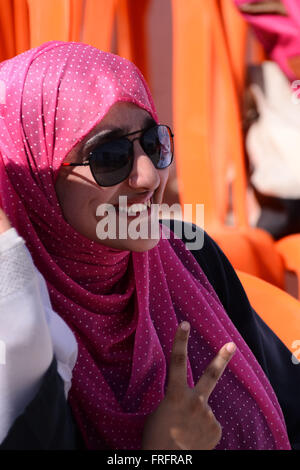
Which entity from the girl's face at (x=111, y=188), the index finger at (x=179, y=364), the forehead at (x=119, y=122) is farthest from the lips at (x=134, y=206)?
the index finger at (x=179, y=364)

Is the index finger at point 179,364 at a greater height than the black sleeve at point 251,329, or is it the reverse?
the index finger at point 179,364

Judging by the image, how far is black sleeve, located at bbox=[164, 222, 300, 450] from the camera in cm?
131

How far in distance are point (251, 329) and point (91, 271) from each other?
425mm

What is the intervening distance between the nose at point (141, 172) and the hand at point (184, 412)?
0.23 m

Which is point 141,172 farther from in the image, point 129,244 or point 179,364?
point 179,364

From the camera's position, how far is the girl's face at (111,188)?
3.22 ft

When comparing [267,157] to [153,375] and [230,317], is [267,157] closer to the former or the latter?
[230,317]

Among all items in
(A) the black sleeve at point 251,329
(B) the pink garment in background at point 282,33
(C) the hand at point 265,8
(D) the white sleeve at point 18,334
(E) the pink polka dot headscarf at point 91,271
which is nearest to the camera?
Answer: (D) the white sleeve at point 18,334

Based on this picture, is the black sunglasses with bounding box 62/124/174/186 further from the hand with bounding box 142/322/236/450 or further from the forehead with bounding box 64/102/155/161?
the hand with bounding box 142/322/236/450

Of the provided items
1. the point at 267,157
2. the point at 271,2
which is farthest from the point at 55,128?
the point at 271,2

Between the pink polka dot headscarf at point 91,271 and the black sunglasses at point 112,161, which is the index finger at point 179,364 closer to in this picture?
the pink polka dot headscarf at point 91,271

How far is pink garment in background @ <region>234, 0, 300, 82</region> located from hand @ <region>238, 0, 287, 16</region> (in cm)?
2

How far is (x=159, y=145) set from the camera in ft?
3.39

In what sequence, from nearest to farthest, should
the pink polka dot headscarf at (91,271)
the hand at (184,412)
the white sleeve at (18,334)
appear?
the white sleeve at (18,334) → the hand at (184,412) → the pink polka dot headscarf at (91,271)
